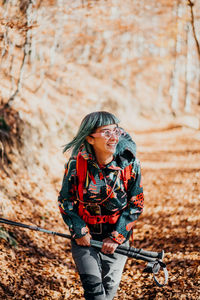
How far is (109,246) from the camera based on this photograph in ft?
8.61

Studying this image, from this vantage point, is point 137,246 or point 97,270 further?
point 137,246

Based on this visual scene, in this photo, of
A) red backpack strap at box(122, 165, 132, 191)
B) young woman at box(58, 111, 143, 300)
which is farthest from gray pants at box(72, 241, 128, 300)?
red backpack strap at box(122, 165, 132, 191)

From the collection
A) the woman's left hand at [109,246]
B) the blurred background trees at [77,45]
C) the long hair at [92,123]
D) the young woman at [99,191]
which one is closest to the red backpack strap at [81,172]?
the young woman at [99,191]

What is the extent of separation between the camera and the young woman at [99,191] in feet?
8.53

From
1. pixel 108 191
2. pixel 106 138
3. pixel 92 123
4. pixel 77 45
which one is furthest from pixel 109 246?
pixel 77 45

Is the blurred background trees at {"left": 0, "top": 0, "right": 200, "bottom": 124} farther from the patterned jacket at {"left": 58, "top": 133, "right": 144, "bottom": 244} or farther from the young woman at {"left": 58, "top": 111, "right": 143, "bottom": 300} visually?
the patterned jacket at {"left": 58, "top": 133, "right": 144, "bottom": 244}

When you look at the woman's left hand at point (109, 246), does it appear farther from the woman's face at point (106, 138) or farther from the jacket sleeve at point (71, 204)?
the woman's face at point (106, 138)

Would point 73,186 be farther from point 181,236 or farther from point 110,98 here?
point 110,98

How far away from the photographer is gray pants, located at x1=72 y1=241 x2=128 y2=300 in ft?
8.25

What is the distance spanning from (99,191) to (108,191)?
82 millimetres

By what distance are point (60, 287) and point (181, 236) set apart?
8.46 feet

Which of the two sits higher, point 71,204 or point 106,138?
point 106,138

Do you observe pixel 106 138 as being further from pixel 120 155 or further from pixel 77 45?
pixel 77 45

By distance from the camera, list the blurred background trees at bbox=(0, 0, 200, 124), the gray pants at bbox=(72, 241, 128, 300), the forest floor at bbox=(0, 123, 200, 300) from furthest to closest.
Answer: the blurred background trees at bbox=(0, 0, 200, 124) < the forest floor at bbox=(0, 123, 200, 300) < the gray pants at bbox=(72, 241, 128, 300)
